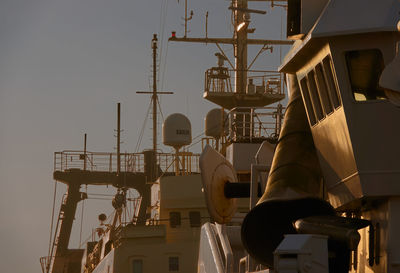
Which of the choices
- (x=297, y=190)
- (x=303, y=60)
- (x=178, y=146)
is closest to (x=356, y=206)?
(x=297, y=190)

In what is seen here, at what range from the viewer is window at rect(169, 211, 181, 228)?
41500 mm

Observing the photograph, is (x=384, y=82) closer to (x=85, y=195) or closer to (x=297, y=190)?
(x=297, y=190)

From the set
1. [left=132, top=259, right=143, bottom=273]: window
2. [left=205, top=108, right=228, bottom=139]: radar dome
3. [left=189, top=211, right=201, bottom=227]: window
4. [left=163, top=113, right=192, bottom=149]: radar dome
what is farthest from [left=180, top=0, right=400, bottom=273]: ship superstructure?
[left=163, top=113, right=192, bottom=149]: radar dome

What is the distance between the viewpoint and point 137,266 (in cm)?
3981

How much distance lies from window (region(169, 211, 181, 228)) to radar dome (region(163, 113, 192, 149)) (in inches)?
211

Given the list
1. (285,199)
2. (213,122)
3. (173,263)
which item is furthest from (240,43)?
(285,199)

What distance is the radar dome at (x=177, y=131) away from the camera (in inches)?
1826

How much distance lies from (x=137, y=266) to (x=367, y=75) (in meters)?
24.6

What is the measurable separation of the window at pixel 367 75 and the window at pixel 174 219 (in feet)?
83.7

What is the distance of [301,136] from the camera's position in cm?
1886

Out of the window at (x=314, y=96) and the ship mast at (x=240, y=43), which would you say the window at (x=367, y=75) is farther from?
the ship mast at (x=240, y=43)

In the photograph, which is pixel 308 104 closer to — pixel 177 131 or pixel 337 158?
pixel 337 158

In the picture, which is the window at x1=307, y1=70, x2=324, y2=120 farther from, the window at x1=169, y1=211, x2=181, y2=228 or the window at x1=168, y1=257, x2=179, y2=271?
the window at x1=169, y1=211, x2=181, y2=228

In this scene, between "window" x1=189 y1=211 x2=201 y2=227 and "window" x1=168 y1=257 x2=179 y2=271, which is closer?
"window" x1=168 y1=257 x2=179 y2=271
